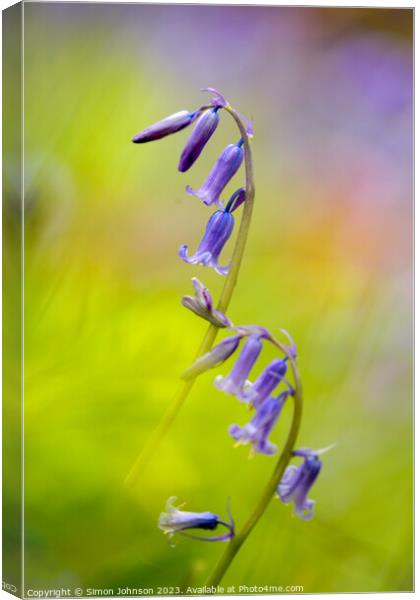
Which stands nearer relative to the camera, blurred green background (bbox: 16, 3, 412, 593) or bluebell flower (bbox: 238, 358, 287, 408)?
bluebell flower (bbox: 238, 358, 287, 408)

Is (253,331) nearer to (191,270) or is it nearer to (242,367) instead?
(242,367)

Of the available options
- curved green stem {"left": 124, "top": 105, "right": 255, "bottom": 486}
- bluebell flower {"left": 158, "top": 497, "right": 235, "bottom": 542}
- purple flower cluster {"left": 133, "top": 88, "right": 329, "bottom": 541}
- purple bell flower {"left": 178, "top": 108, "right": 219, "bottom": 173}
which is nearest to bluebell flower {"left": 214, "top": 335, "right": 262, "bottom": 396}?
purple flower cluster {"left": 133, "top": 88, "right": 329, "bottom": 541}

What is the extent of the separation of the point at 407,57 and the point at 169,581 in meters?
1.17

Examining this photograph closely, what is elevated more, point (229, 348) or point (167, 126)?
point (167, 126)

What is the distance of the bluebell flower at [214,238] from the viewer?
2.29 m

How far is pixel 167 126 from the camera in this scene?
2.28 metres

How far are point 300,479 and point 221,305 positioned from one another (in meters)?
0.37

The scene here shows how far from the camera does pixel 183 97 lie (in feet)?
7.83

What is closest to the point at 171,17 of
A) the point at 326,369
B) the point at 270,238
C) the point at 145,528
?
the point at 270,238

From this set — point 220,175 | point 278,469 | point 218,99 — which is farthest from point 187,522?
point 218,99

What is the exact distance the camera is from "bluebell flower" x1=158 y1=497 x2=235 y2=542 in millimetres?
2330

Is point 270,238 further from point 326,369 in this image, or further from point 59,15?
point 59,15

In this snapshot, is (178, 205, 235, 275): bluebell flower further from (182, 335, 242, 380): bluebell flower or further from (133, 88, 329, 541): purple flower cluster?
(182, 335, 242, 380): bluebell flower

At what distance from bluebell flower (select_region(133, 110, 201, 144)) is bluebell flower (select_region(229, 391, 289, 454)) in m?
0.54
